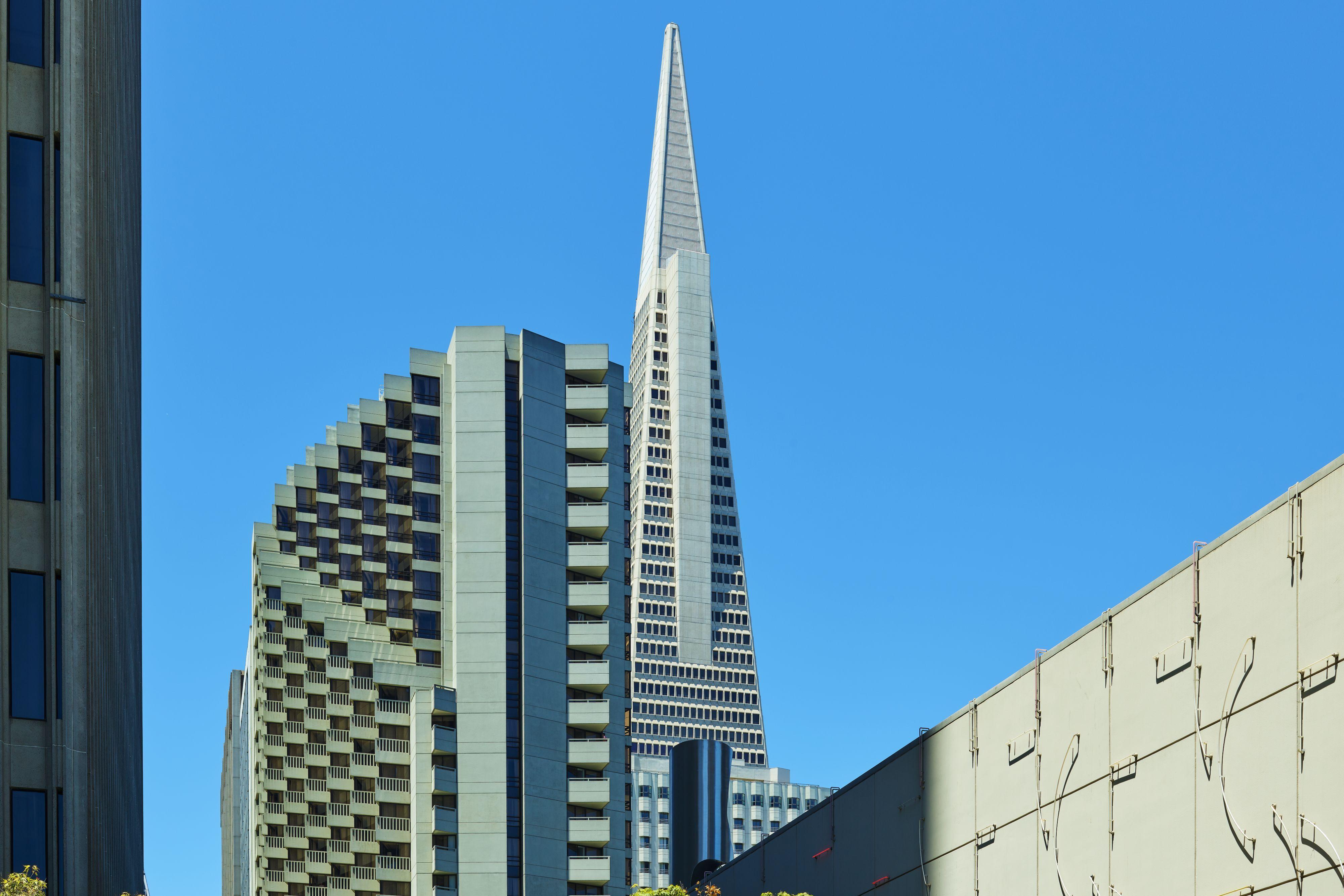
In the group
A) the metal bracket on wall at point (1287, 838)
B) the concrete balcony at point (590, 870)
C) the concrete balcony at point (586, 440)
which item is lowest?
the concrete balcony at point (590, 870)

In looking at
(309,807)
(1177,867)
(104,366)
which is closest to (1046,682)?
(1177,867)

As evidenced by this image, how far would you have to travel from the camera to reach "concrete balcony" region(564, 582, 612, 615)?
360 feet

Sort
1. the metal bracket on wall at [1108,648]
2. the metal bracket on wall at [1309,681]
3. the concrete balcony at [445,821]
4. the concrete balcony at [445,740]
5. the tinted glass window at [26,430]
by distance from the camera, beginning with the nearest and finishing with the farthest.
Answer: the metal bracket on wall at [1309,681]
the metal bracket on wall at [1108,648]
the tinted glass window at [26,430]
the concrete balcony at [445,821]
the concrete balcony at [445,740]

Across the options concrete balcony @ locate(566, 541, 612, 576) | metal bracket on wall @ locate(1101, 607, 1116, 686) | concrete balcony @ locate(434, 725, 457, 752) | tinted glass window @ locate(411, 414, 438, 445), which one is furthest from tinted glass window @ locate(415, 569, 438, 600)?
metal bracket on wall @ locate(1101, 607, 1116, 686)

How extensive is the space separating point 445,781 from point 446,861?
471cm

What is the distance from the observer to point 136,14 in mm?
86062

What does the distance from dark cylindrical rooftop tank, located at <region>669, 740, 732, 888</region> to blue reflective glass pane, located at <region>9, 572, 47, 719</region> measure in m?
54.2

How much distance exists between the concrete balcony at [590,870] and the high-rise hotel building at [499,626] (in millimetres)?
101

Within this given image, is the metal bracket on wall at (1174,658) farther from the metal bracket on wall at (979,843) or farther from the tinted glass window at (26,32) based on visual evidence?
the tinted glass window at (26,32)

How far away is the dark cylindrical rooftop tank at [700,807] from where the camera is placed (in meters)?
94.2

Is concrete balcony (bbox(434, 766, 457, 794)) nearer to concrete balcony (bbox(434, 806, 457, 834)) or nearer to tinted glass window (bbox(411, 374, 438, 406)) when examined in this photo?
concrete balcony (bbox(434, 806, 457, 834))

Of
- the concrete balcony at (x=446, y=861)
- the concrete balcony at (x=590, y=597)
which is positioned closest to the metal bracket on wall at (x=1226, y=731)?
the concrete balcony at (x=590, y=597)

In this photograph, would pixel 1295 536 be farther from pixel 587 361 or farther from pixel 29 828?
pixel 587 361

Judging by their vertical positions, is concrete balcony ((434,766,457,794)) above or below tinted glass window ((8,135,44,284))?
below
